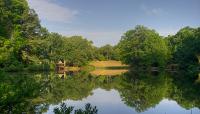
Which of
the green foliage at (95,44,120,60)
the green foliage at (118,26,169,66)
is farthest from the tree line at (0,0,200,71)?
the green foliage at (95,44,120,60)

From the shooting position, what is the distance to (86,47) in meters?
95.2

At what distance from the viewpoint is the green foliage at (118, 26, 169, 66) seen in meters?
82.6

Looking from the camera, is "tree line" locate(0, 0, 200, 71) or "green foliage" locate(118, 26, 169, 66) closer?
"tree line" locate(0, 0, 200, 71)

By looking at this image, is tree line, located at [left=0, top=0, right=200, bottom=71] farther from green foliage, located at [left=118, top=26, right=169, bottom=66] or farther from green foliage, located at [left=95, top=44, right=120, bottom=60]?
green foliage, located at [left=95, top=44, right=120, bottom=60]

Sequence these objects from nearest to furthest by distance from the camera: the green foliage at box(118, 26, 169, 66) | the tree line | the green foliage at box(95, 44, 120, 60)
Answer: the tree line
the green foliage at box(118, 26, 169, 66)
the green foliage at box(95, 44, 120, 60)

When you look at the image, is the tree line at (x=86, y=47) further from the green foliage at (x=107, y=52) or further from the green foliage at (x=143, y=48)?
the green foliage at (x=107, y=52)

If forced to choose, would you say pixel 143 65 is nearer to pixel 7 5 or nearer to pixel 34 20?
pixel 34 20

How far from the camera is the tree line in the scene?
57.4 metres

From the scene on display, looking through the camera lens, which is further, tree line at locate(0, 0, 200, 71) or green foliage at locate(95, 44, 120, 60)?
green foliage at locate(95, 44, 120, 60)


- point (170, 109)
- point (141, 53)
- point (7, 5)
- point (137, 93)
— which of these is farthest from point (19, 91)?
point (141, 53)

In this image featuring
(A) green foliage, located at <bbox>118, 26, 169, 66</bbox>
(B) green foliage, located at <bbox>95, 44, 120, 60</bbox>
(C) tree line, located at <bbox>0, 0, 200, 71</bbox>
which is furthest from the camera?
(B) green foliage, located at <bbox>95, 44, 120, 60</bbox>

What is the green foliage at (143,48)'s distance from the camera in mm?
82562

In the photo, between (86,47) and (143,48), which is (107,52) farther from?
(143,48)

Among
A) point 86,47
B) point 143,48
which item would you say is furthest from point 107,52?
point 143,48
